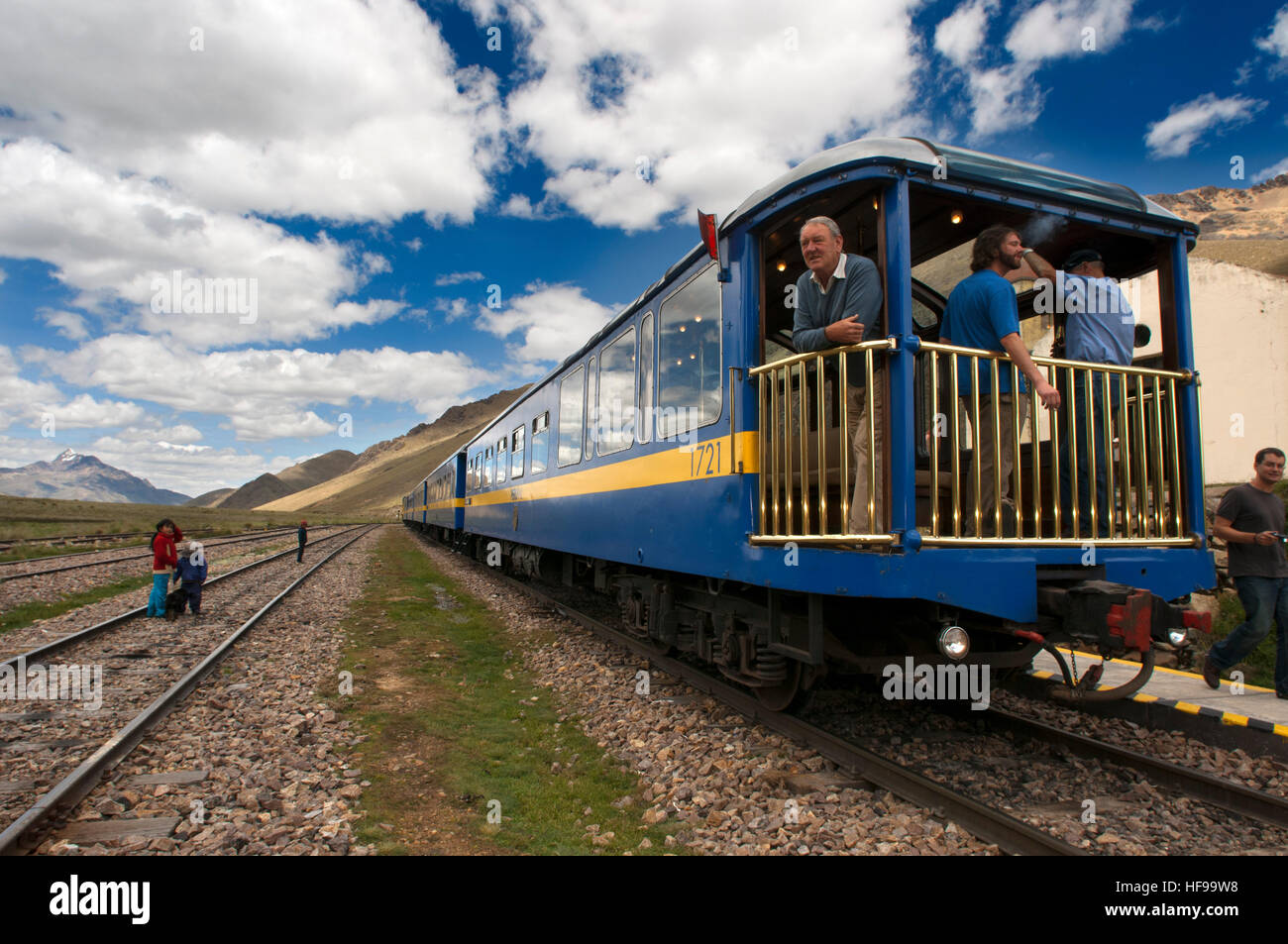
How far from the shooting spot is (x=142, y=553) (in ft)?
76.6

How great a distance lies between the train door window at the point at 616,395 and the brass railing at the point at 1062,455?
2.87 m

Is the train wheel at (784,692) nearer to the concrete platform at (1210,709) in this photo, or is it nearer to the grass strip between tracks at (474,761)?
the grass strip between tracks at (474,761)

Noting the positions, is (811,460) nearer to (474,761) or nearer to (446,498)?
(474,761)

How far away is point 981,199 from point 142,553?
2715cm

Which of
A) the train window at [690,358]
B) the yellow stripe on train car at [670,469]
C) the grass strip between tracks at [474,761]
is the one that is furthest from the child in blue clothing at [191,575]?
the train window at [690,358]

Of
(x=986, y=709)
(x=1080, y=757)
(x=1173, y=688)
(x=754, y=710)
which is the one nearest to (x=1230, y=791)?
(x=1080, y=757)

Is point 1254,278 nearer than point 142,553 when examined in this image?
Yes

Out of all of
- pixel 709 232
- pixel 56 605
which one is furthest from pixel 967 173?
pixel 56 605

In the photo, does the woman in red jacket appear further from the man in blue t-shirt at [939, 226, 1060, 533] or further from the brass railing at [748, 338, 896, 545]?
the man in blue t-shirt at [939, 226, 1060, 533]

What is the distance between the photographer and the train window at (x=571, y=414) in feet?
26.4

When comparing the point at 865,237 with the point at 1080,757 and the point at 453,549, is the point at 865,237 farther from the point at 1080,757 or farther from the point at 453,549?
the point at 453,549

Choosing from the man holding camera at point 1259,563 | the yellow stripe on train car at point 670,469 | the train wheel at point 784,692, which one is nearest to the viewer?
the yellow stripe on train car at point 670,469

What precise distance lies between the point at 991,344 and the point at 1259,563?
3117mm
